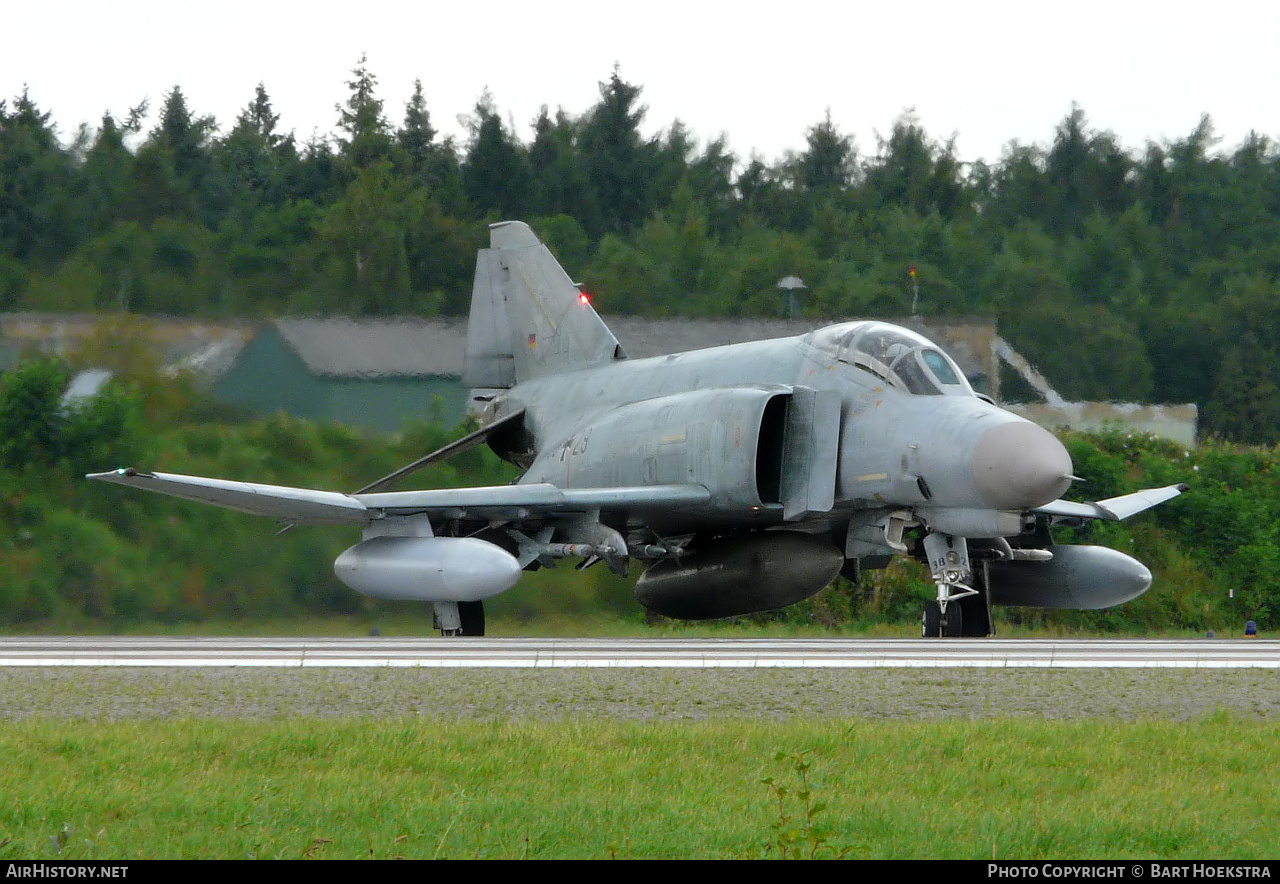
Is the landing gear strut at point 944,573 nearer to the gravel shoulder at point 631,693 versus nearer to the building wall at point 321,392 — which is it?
the gravel shoulder at point 631,693

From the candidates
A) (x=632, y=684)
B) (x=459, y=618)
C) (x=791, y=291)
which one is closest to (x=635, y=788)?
(x=632, y=684)

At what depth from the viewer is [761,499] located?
14281 mm

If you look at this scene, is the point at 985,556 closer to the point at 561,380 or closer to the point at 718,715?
the point at 561,380

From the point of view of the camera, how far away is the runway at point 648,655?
923 cm

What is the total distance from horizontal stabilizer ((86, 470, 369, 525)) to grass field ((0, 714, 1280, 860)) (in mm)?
7003

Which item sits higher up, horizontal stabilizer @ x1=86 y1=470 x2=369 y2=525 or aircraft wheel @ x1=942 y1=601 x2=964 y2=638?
horizontal stabilizer @ x1=86 y1=470 x2=369 y2=525

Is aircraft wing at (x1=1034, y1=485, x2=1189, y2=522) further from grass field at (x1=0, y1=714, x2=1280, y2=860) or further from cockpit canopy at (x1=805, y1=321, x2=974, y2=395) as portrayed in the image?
grass field at (x1=0, y1=714, x2=1280, y2=860)

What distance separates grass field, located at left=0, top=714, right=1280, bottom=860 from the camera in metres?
4.66

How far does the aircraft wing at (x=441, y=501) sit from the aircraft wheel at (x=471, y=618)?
953mm

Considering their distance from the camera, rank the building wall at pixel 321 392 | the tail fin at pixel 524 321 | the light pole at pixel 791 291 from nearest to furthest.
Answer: the tail fin at pixel 524 321
the building wall at pixel 321 392
the light pole at pixel 791 291

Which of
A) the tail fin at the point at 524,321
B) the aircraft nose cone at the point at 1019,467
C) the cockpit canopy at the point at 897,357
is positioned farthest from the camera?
the tail fin at the point at 524,321

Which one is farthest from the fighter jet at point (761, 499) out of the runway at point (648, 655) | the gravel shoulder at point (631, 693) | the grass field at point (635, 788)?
the grass field at point (635, 788)

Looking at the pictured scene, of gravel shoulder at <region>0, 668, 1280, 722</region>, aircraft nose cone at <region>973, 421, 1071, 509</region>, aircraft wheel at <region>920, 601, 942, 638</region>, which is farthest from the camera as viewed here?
aircraft wheel at <region>920, 601, 942, 638</region>

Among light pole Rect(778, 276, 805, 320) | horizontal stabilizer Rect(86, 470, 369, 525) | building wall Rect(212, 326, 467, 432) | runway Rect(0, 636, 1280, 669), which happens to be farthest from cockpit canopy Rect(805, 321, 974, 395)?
light pole Rect(778, 276, 805, 320)
